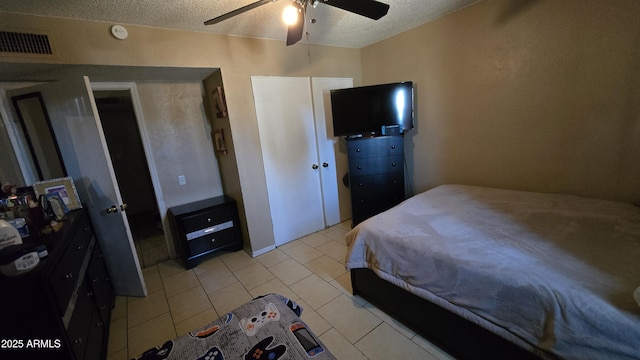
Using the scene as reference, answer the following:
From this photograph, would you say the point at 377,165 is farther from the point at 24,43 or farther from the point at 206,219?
the point at 24,43

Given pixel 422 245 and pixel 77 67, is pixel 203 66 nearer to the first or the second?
pixel 77 67

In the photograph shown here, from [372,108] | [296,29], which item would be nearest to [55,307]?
[296,29]

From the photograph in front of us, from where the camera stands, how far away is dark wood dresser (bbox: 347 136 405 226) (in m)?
3.00

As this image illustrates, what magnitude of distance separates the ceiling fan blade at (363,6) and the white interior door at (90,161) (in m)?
2.04

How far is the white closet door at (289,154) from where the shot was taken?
9.43 ft

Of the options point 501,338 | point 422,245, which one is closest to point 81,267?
point 422,245

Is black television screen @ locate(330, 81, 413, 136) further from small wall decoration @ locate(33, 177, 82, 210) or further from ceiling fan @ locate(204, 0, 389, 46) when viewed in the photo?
small wall decoration @ locate(33, 177, 82, 210)

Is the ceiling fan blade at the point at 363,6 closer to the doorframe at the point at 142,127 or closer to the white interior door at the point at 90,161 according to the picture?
the white interior door at the point at 90,161

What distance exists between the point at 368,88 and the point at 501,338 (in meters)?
2.53

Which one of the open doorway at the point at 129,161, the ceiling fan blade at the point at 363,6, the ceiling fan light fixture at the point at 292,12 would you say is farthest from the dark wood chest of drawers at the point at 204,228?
the ceiling fan blade at the point at 363,6

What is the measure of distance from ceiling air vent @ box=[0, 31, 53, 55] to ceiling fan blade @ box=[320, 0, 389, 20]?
2.03m

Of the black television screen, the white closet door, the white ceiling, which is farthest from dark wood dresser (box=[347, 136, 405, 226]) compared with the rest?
the white ceiling

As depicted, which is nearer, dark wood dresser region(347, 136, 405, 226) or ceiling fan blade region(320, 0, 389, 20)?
ceiling fan blade region(320, 0, 389, 20)

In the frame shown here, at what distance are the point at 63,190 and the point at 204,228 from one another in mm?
1208
